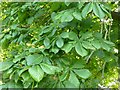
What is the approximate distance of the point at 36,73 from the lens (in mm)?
606

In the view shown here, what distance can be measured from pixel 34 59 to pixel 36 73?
2.5 inches

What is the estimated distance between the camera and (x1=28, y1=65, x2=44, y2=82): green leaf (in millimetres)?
604

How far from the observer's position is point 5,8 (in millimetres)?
1111

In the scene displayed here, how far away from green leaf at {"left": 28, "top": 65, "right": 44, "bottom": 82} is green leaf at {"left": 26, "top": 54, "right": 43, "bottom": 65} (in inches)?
1.1

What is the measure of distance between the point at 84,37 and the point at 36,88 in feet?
0.68

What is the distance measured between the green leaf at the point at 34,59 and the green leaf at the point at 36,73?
0.03m

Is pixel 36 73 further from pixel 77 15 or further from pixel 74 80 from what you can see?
pixel 77 15

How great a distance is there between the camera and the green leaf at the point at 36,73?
1.98ft

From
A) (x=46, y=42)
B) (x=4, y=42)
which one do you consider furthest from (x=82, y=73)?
(x=4, y=42)

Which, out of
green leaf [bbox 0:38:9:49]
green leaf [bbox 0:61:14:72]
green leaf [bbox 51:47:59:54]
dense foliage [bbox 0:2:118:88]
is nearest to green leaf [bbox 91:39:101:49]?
dense foliage [bbox 0:2:118:88]

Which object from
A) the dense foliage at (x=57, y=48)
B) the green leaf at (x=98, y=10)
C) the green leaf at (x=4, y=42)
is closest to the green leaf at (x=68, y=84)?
the dense foliage at (x=57, y=48)

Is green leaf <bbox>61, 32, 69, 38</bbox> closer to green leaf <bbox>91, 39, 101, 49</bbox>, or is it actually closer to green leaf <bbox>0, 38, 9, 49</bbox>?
green leaf <bbox>91, 39, 101, 49</bbox>

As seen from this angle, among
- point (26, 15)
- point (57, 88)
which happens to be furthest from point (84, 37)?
point (26, 15)

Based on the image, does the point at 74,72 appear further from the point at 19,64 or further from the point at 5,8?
the point at 5,8
